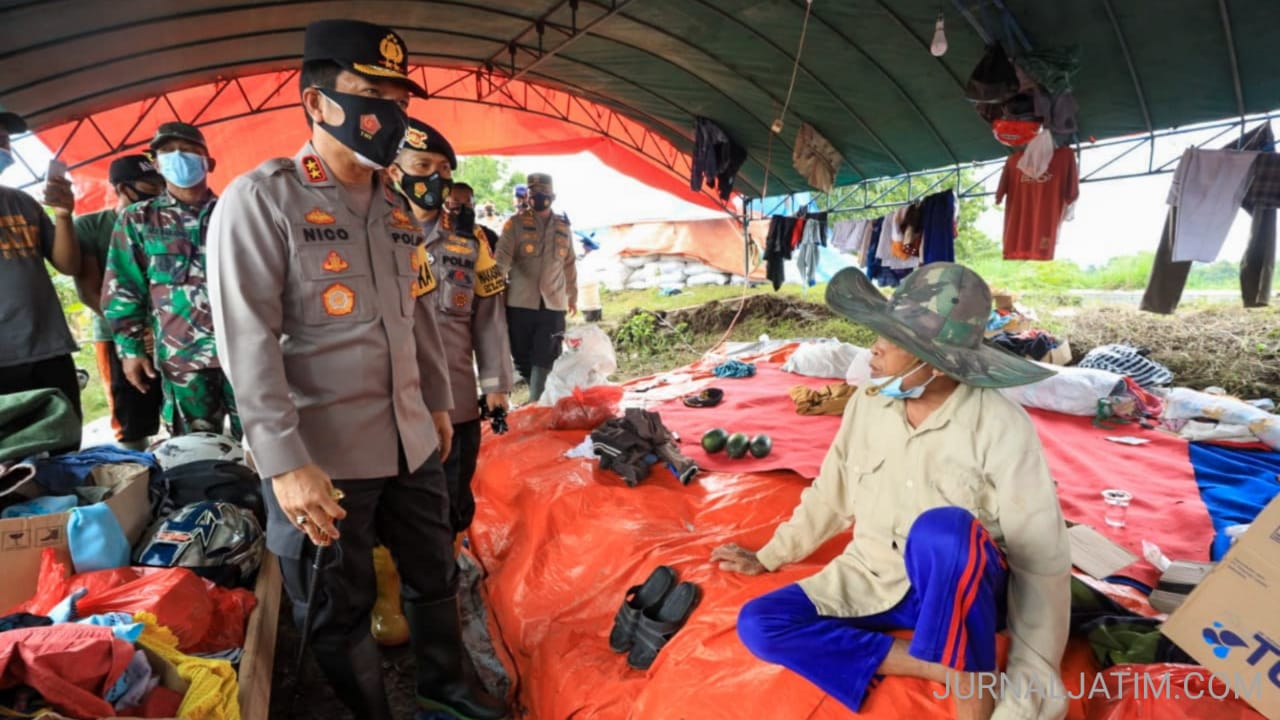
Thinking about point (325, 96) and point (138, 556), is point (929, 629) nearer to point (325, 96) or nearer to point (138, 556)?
point (325, 96)

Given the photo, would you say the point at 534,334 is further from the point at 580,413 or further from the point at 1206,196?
the point at 1206,196

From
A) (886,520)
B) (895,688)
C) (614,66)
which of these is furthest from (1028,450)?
(614,66)

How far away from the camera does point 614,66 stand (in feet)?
24.9

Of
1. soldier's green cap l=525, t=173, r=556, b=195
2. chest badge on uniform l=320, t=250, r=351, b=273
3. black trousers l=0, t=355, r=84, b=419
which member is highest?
soldier's green cap l=525, t=173, r=556, b=195

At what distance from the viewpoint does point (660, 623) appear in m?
2.05

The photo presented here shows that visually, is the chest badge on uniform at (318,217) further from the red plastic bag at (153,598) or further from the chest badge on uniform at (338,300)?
the red plastic bag at (153,598)

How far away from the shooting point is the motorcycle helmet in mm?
→ 1926

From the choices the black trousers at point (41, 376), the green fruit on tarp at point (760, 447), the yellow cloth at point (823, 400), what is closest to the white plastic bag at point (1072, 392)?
the yellow cloth at point (823, 400)

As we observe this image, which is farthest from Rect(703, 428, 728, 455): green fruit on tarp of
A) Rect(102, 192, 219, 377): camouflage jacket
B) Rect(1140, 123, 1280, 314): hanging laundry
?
Rect(1140, 123, 1280, 314): hanging laundry

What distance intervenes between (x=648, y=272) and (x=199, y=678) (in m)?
14.0

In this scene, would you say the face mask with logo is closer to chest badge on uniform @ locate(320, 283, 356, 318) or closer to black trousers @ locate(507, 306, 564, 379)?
black trousers @ locate(507, 306, 564, 379)

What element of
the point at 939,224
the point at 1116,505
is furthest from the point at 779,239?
the point at 1116,505

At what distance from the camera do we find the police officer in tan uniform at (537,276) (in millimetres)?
4945

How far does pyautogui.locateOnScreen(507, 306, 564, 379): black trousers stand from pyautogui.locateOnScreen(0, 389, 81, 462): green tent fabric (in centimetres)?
310
